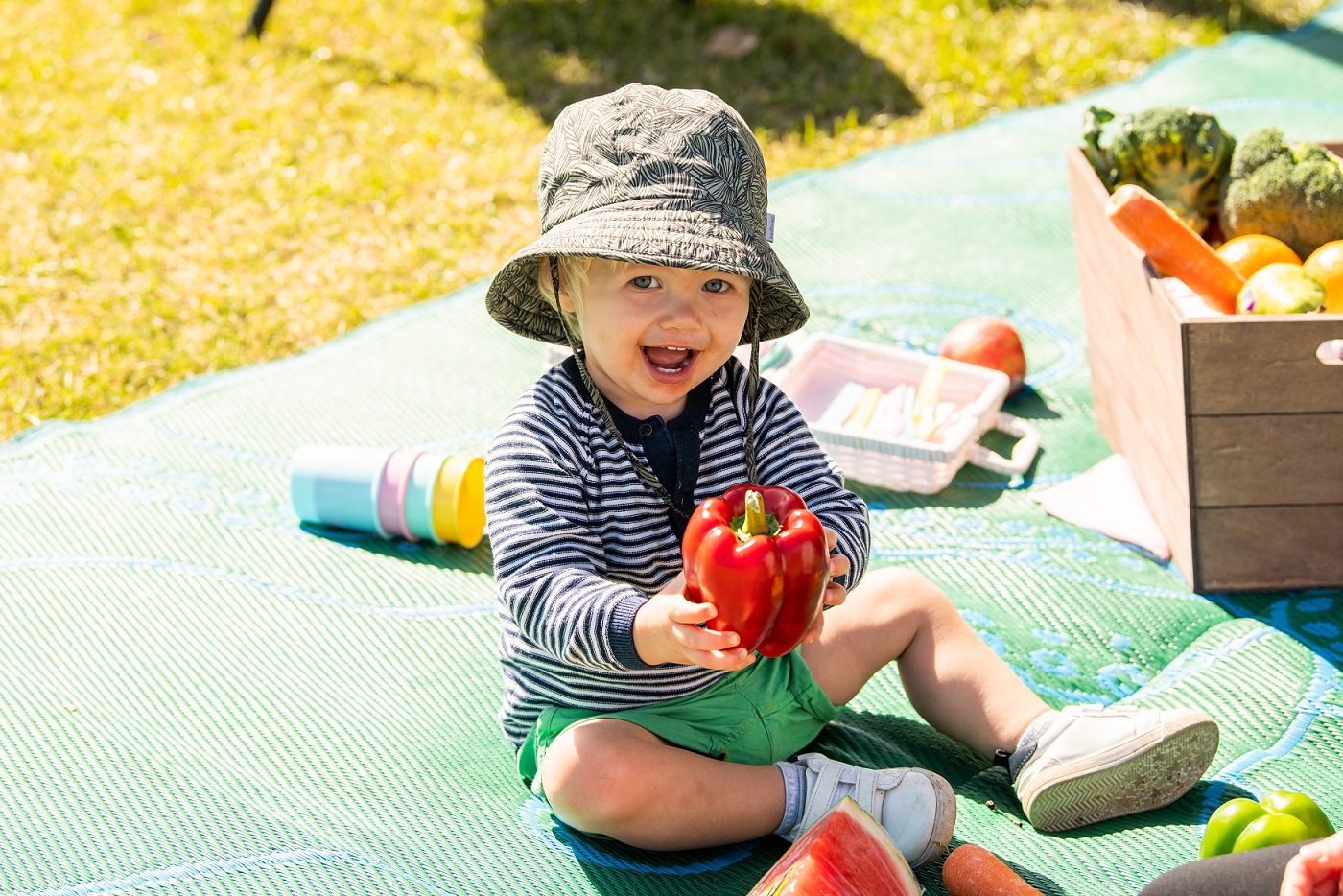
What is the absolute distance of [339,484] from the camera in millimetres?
3076

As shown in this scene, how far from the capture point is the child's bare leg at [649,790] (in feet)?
6.82

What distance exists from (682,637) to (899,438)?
1.46 meters

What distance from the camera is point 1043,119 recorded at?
17.1ft

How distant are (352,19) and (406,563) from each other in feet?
13.8

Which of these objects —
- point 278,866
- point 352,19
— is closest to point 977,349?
point 278,866

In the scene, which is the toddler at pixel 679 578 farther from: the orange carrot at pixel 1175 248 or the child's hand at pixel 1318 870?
the orange carrot at pixel 1175 248

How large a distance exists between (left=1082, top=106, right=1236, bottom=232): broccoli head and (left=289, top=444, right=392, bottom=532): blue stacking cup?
6.21 ft

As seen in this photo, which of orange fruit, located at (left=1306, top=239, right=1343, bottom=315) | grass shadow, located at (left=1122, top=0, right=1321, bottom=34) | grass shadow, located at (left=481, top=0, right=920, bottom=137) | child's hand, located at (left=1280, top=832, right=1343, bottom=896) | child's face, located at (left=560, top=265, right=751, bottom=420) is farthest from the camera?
grass shadow, located at (left=1122, top=0, right=1321, bottom=34)

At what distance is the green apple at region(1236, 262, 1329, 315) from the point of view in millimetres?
2719

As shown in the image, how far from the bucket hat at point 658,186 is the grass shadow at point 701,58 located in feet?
11.1

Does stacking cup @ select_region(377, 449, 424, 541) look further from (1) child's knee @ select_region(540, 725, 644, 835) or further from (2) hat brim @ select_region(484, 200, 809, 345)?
(1) child's knee @ select_region(540, 725, 644, 835)

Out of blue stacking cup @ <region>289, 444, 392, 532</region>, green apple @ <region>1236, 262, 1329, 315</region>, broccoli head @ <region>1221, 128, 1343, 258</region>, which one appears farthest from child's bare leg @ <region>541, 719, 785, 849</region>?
broccoli head @ <region>1221, 128, 1343, 258</region>

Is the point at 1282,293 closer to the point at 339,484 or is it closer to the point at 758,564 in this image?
the point at 758,564

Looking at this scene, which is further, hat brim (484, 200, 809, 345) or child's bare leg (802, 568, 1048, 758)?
child's bare leg (802, 568, 1048, 758)
